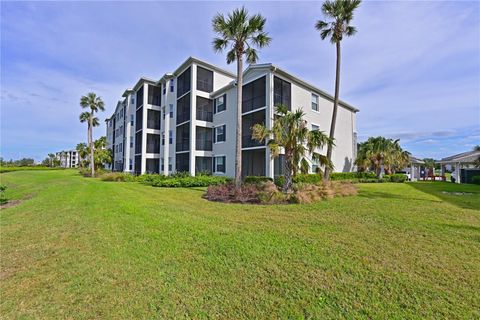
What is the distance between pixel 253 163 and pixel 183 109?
10.6 m

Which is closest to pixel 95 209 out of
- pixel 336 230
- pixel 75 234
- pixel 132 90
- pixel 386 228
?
pixel 75 234

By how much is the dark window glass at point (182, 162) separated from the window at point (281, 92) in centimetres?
1151

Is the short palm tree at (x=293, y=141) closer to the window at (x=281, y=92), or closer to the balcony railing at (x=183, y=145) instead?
the window at (x=281, y=92)

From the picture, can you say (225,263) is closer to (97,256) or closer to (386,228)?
(97,256)

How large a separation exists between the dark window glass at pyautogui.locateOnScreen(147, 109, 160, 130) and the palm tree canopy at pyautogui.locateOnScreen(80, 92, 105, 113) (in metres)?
15.4

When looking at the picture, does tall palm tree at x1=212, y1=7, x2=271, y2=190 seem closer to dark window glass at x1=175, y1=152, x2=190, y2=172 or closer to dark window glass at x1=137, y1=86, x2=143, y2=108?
dark window glass at x1=175, y1=152, x2=190, y2=172

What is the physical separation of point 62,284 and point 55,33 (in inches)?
539

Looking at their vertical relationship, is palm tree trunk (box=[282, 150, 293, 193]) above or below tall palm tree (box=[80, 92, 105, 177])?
below

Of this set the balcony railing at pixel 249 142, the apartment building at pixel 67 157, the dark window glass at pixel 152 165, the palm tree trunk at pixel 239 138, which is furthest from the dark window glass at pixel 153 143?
the apartment building at pixel 67 157

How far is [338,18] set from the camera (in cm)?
1878

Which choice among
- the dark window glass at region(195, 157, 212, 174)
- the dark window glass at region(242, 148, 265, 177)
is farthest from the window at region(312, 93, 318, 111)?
the dark window glass at region(195, 157, 212, 174)

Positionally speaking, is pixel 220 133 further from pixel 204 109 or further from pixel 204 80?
pixel 204 80

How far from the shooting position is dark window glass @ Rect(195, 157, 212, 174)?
84.0 ft

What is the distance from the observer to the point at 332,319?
3.22 metres
